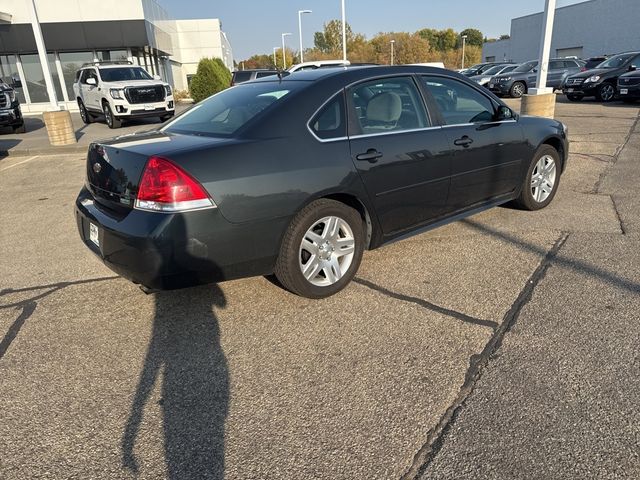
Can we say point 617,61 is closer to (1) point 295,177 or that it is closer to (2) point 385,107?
(2) point 385,107

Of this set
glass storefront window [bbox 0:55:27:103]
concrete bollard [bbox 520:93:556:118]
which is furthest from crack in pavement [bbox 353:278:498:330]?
glass storefront window [bbox 0:55:27:103]

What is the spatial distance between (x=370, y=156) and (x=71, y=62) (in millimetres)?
23960

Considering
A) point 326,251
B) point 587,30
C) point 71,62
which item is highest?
point 587,30

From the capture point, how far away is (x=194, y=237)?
296cm

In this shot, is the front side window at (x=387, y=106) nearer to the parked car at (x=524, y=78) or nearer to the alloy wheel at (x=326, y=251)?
the alloy wheel at (x=326, y=251)

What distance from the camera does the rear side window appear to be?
11.3 ft

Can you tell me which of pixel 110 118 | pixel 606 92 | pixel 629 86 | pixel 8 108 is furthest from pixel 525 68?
pixel 8 108

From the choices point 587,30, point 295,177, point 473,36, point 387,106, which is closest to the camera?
point 295,177

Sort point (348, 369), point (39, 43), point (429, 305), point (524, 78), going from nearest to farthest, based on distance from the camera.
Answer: point (348, 369) < point (429, 305) < point (39, 43) < point (524, 78)

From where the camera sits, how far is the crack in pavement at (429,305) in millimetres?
3254

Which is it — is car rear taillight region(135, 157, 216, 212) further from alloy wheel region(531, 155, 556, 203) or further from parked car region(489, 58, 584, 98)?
parked car region(489, 58, 584, 98)

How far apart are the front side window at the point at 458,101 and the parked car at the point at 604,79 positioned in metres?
16.2

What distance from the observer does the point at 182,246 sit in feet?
9.66

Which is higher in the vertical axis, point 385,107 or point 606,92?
point 385,107
